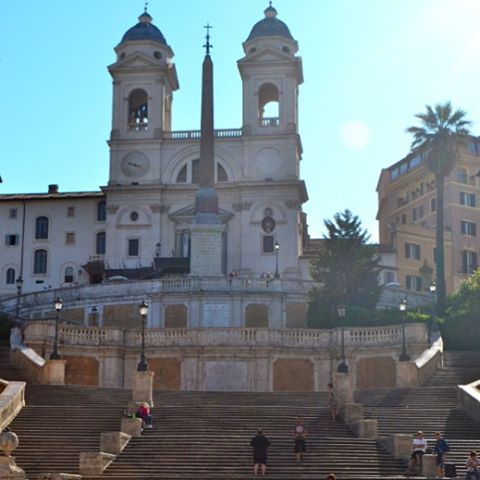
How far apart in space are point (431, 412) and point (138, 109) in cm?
5994

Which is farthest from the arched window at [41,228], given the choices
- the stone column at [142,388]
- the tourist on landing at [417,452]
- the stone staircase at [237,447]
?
the tourist on landing at [417,452]

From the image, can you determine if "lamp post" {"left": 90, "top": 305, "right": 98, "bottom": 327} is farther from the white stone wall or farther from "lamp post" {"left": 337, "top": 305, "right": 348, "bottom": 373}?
the white stone wall

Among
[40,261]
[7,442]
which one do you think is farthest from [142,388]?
[40,261]

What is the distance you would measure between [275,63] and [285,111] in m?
3.91

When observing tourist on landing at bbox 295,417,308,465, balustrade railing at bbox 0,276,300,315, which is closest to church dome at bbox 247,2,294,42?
balustrade railing at bbox 0,276,300,315

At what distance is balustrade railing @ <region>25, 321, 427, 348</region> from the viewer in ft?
177

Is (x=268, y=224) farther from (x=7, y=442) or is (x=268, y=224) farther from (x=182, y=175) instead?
(x=7, y=442)

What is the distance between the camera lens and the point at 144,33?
3711 inches

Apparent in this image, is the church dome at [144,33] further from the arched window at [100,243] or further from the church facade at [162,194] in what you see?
the arched window at [100,243]

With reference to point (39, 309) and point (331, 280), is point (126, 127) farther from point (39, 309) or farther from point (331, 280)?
point (331, 280)

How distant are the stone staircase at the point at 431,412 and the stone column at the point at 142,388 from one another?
24.3 feet

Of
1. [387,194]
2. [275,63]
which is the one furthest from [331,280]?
[387,194]

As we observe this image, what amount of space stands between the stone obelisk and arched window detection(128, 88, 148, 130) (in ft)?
54.5

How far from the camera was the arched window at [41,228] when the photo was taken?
94.0 meters
